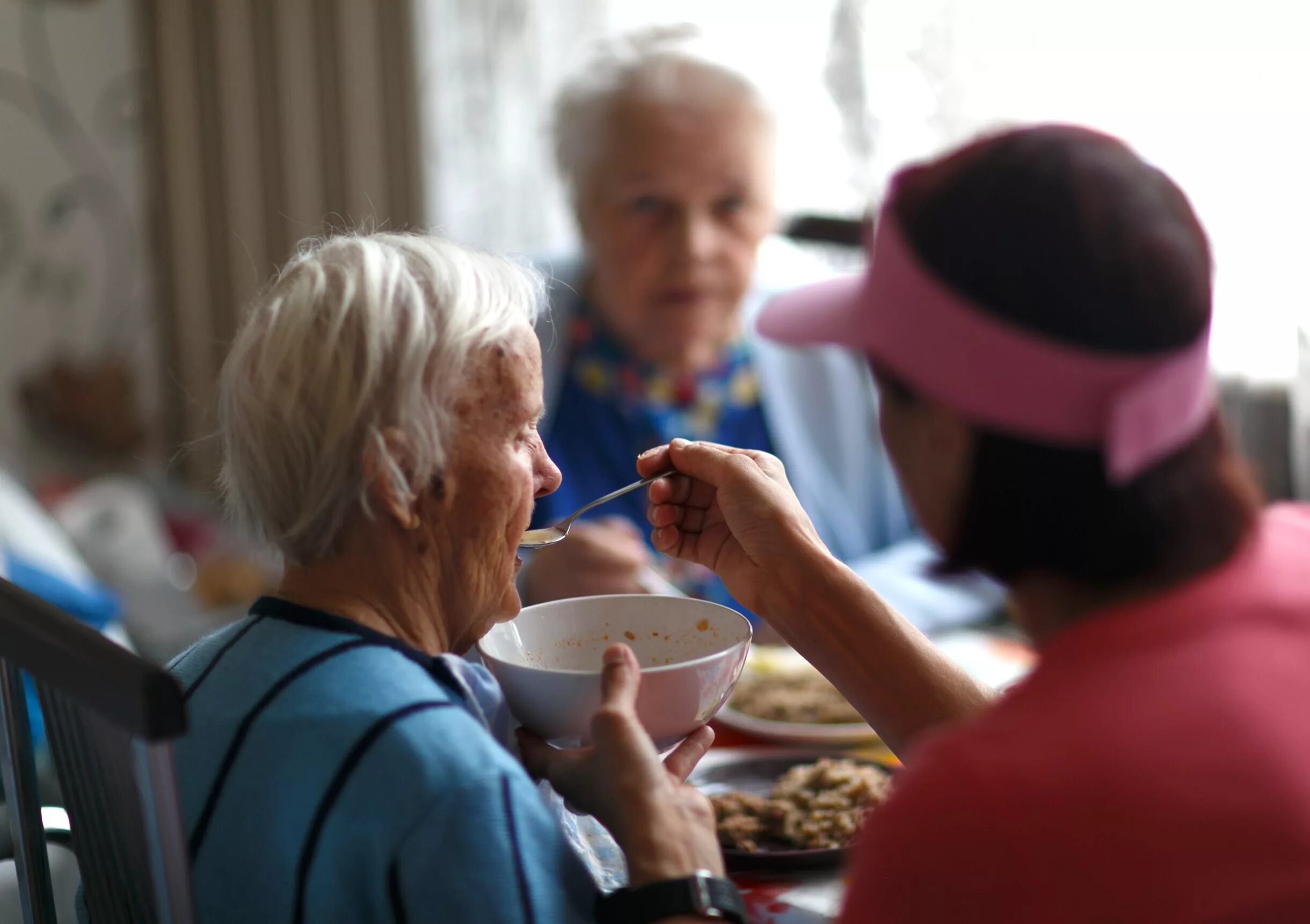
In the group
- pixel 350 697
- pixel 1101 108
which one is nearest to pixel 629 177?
pixel 1101 108

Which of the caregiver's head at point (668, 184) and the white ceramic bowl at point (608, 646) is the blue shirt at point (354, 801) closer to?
the white ceramic bowl at point (608, 646)

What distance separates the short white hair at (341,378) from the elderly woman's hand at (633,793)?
231mm

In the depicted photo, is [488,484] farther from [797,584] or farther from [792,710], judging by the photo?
[792,710]

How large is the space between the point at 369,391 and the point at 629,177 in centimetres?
133

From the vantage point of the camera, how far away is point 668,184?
2.12 meters

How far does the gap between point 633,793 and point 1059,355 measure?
43cm

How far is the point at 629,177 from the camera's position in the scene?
2137 millimetres

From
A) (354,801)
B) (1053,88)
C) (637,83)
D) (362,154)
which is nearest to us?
(354,801)

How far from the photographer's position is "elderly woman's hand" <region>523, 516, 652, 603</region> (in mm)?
1653

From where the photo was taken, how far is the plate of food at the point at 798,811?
1022mm

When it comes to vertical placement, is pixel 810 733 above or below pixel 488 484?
below

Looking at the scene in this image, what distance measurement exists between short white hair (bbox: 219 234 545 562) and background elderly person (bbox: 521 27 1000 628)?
110cm

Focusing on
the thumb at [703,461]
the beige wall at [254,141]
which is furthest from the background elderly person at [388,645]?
the beige wall at [254,141]

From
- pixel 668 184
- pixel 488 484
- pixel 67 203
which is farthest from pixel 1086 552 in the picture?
pixel 67 203
